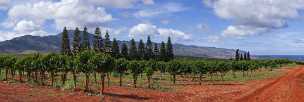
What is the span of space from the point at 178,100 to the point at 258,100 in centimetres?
875

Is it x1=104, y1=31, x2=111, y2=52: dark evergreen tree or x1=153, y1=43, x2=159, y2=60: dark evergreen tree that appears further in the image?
x1=153, y1=43, x2=159, y2=60: dark evergreen tree

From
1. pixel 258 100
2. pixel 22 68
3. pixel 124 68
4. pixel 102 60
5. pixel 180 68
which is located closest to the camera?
pixel 258 100

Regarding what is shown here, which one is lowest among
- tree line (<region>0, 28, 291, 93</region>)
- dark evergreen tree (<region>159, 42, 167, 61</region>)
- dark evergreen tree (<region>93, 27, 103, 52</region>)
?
tree line (<region>0, 28, 291, 93</region>)

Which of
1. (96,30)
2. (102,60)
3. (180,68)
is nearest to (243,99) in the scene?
(102,60)

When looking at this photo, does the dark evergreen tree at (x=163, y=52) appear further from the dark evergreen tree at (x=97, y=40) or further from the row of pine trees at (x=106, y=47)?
the dark evergreen tree at (x=97, y=40)

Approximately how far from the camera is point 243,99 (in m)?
59.6

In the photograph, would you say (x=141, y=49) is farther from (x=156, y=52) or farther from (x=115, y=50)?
(x=115, y=50)

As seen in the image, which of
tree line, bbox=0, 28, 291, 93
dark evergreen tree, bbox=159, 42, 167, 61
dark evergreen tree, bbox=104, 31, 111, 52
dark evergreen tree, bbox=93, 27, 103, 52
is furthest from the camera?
dark evergreen tree, bbox=159, 42, 167, 61

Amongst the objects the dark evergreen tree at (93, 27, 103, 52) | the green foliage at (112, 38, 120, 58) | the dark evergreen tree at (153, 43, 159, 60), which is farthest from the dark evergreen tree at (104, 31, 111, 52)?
the dark evergreen tree at (153, 43, 159, 60)

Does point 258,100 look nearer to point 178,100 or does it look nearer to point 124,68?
point 178,100

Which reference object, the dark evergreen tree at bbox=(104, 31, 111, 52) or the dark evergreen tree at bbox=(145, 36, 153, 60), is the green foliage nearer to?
the dark evergreen tree at bbox=(104, 31, 111, 52)

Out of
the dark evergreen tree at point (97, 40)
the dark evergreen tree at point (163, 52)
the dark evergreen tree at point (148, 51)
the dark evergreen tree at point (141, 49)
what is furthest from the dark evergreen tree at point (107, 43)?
the dark evergreen tree at point (163, 52)

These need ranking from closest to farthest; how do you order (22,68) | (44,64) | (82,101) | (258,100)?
(82,101) → (258,100) → (44,64) → (22,68)

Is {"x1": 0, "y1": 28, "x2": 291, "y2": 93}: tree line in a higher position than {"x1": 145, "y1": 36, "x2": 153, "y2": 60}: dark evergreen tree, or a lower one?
lower
